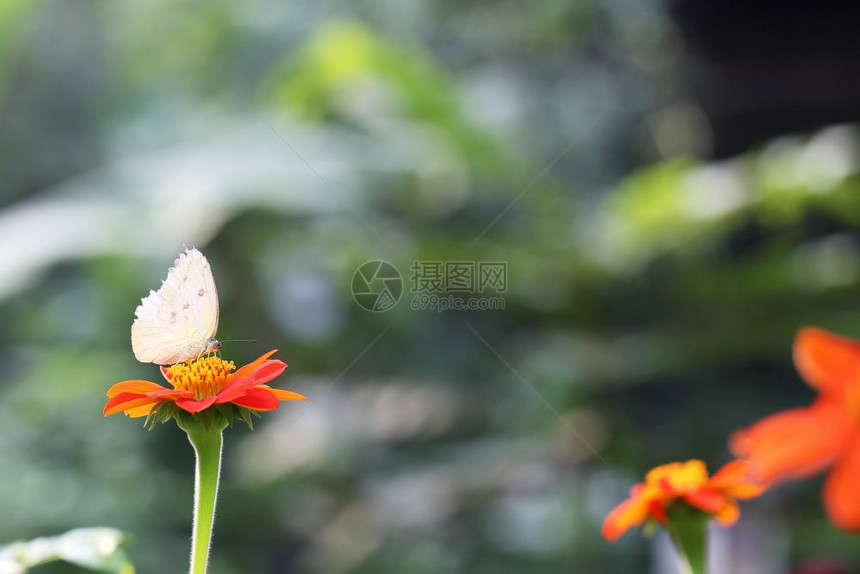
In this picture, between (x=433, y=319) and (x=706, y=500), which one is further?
(x=433, y=319)

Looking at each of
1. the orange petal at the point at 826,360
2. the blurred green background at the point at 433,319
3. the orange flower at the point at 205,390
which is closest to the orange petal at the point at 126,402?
the orange flower at the point at 205,390

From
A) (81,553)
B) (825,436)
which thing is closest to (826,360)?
(825,436)

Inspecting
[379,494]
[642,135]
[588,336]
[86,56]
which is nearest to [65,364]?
[379,494]

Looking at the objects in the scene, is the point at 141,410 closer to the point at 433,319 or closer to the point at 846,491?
the point at 846,491

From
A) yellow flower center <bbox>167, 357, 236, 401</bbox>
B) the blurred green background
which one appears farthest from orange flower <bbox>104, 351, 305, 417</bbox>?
the blurred green background

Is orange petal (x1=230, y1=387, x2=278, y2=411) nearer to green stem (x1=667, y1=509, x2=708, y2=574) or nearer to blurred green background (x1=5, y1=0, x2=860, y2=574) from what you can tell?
green stem (x1=667, y1=509, x2=708, y2=574)

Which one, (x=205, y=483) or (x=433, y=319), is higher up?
(x=433, y=319)
